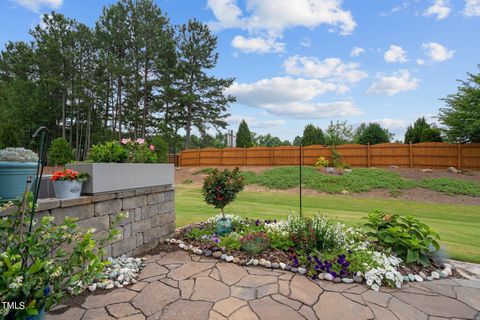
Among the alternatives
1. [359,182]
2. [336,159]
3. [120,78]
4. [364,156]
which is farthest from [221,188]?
[120,78]

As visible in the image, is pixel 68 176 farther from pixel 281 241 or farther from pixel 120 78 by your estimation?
pixel 120 78

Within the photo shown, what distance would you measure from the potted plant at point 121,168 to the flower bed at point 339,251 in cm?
98

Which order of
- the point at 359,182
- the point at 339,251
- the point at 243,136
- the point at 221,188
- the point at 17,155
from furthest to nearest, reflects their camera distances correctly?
1. the point at 243,136
2. the point at 359,182
3. the point at 221,188
4. the point at 339,251
5. the point at 17,155

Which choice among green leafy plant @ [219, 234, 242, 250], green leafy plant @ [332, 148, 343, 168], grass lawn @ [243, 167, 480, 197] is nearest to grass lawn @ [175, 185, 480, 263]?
grass lawn @ [243, 167, 480, 197]

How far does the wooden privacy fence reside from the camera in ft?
38.8

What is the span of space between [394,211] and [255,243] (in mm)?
5612

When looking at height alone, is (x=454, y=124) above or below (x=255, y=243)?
above

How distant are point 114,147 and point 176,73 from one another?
15.0 meters

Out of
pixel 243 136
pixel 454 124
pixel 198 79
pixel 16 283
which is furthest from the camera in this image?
pixel 243 136

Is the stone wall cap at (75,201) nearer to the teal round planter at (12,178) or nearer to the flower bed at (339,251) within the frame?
the teal round planter at (12,178)

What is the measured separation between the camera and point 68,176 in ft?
8.18

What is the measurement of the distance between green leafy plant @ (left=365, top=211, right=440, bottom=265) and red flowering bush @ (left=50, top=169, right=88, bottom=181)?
Answer: 3344 mm

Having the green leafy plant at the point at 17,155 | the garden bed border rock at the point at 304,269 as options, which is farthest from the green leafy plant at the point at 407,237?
the green leafy plant at the point at 17,155

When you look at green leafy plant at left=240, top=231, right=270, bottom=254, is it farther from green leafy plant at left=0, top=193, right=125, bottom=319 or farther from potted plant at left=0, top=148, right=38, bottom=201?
potted plant at left=0, top=148, right=38, bottom=201
